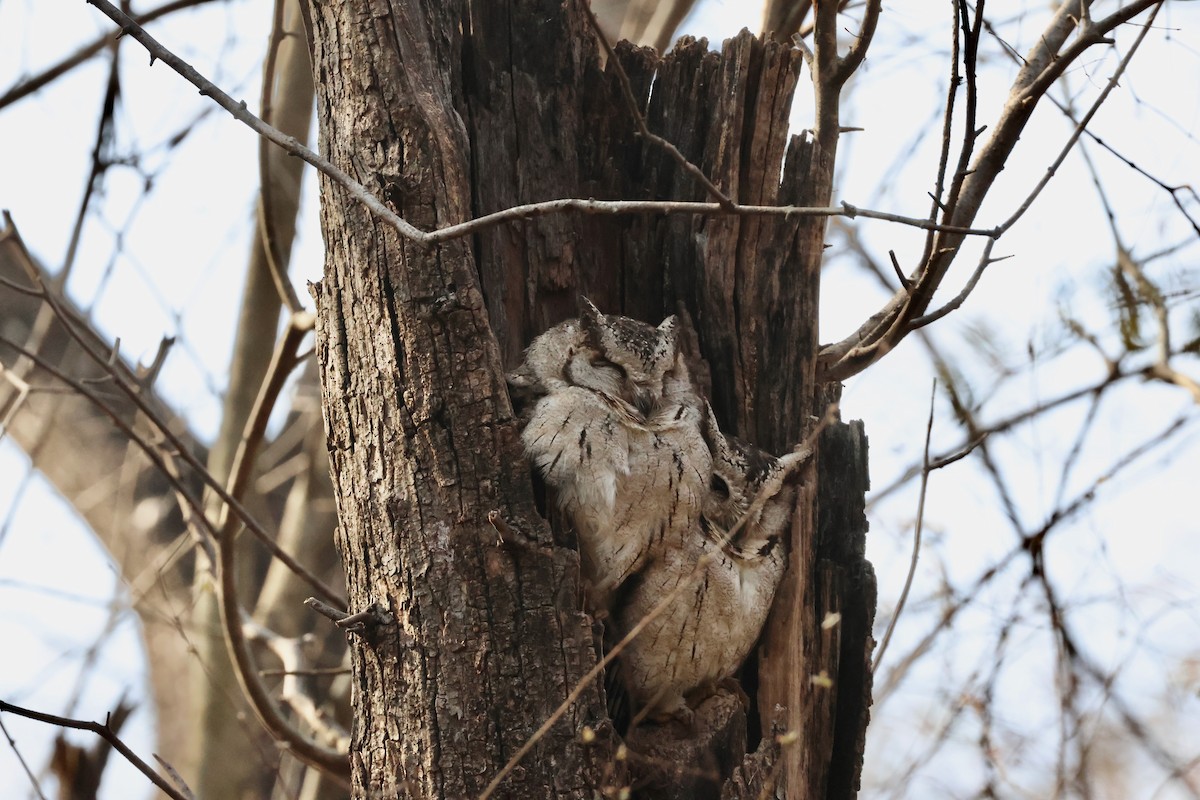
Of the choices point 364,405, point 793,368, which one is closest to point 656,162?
point 793,368

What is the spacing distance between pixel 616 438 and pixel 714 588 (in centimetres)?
47

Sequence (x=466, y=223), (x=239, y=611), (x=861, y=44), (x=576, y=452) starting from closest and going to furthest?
(x=466, y=223)
(x=576, y=452)
(x=861, y=44)
(x=239, y=611)

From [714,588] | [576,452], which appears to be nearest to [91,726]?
[576,452]

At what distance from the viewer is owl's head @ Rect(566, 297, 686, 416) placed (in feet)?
9.18

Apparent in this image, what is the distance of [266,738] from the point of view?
5227mm

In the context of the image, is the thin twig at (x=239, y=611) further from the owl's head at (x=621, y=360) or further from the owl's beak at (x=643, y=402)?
the owl's beak at (x=643, y=402)

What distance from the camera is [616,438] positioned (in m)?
2.63

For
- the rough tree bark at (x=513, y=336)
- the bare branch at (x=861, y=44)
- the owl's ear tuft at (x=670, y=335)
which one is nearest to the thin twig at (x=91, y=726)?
the rough tree bark at (x=513, y=336)

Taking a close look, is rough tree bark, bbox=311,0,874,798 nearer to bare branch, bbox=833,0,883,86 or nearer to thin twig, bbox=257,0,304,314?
bare branch, bbox=833,0,883,86

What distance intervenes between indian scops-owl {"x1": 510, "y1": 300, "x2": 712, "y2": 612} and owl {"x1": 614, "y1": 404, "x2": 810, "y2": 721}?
0.07 meters

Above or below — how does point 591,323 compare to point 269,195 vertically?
below

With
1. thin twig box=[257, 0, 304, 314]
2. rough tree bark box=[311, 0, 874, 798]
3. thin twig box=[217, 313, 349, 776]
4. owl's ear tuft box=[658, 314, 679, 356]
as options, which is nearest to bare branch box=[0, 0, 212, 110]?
thin twig box=[257, 0, 304, 314]

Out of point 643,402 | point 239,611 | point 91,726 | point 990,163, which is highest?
point 990,163

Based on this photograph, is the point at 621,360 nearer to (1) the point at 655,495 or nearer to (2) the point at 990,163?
(1) the point at 655,495
